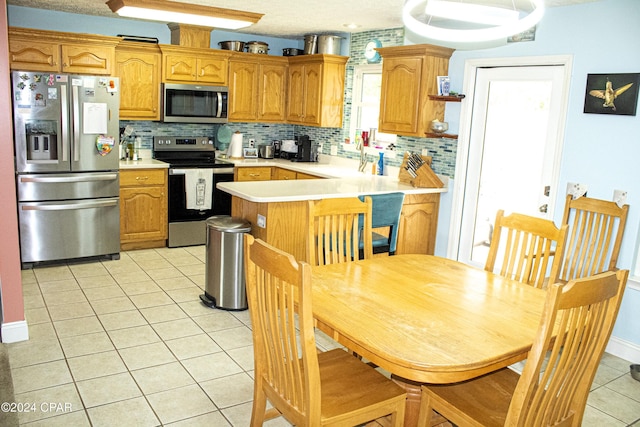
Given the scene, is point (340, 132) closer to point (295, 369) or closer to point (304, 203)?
point (304, 203)

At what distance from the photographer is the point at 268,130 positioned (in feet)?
22.9

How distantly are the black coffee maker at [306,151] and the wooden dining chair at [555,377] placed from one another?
14.9 ft

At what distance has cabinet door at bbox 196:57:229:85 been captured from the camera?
5.91 m

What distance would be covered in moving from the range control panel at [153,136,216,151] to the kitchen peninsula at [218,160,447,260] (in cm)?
139

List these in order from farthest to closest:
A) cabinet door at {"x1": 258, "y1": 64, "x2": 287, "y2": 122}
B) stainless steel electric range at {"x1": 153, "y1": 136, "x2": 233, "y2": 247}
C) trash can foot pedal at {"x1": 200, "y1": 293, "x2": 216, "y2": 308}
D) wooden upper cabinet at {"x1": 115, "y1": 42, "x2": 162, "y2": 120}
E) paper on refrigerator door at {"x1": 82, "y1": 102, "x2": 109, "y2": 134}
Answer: cabinet door at {"x1": 258, "y1": 64, "x2": 287, "y2": 122}, stainless steel electric range at {"x1": 153, "y1": 136, "x2": 233, "y2": 247}, wooden upper cabinet at {"x1": 115, "y1": 42, "x2": 162, "y2": 120}, paper on refrigerator door at {"x1": 82, "y1": 102, "x2": 109, "y2": 134}, trash can foot pedal at {"x1": 200, "y1": 293, "x2": 216, "y2": 308}

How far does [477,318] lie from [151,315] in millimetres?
2598

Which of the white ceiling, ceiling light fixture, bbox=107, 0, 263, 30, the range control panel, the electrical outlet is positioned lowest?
the electrical outlet

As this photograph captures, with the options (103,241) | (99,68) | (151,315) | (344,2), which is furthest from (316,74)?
(151,315)

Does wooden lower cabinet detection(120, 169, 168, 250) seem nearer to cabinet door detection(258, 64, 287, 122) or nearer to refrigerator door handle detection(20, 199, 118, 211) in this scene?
refrigerator door handle detection(20, 199, 118, 211)

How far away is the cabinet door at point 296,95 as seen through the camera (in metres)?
6.36

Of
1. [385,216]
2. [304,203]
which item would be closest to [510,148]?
[385,216]

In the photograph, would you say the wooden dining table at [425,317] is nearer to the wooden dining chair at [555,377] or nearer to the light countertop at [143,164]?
the wooden dining chair at [555,377]

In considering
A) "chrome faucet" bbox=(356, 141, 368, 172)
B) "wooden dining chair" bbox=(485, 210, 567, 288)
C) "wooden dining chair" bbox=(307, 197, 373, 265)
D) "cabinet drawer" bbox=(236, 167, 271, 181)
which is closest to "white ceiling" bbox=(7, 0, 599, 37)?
"chrome faucet" bbox=(356, 141, 368, 172)

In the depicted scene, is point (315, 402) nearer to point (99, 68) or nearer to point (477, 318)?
point (477, 318)
